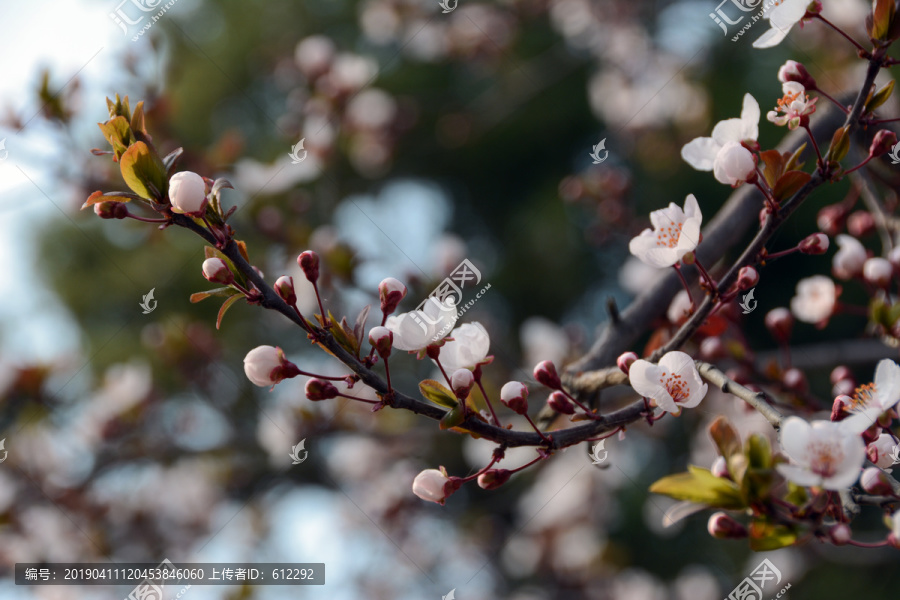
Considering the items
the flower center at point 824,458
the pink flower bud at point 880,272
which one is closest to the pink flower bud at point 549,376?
the flower center at point 824,458

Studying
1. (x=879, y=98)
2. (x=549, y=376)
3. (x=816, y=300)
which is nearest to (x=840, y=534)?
(x=549, y=376)

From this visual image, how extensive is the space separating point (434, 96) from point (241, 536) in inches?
124

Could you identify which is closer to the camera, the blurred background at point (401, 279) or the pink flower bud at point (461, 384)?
the pink flower bud at point (461, 384)

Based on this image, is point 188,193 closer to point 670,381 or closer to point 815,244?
point 670,381

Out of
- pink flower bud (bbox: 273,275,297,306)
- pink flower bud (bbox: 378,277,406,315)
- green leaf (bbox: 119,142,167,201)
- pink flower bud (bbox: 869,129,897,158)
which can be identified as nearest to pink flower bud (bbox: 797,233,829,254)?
pink flower bud (bbox: 869,129,897,158)

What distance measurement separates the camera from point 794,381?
2.94 feet

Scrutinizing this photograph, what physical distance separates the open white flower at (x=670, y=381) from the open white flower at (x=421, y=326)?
197 mm

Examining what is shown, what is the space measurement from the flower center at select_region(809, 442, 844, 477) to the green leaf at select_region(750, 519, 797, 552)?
0.06 metres

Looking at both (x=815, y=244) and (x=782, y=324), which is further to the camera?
(x=782, y=324)

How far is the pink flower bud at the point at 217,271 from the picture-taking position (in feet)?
1.80

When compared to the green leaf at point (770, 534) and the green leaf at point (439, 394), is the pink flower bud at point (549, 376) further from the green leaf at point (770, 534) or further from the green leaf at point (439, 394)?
the green leaf at point (770, 534)

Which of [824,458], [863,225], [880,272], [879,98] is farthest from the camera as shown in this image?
[863,225]

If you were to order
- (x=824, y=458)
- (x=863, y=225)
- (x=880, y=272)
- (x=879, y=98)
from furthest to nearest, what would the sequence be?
(x=863, y=225) < (x=880, y=272) < (x=879, y=98) < (x=824, y=458)

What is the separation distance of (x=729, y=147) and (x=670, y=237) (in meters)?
0.10
